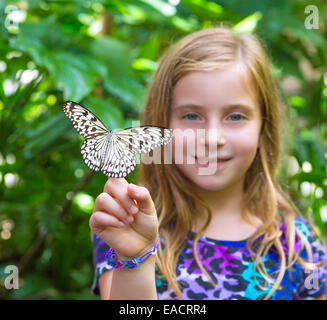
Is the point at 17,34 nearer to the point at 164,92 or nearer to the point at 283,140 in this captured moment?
the point at 164,92

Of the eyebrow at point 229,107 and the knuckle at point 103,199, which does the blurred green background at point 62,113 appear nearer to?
the eyebrow at point 229,107

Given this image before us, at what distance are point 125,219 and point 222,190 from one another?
1.15 ft

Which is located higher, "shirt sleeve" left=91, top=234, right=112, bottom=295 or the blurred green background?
the blurred green background

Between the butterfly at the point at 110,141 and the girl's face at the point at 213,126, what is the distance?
0.75 feet

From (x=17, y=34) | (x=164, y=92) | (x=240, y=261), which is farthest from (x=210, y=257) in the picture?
(x=17, y=34)

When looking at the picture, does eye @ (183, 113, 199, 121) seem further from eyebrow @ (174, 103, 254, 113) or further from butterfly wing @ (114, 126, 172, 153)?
butterfly wing @ (114, 126, 172, 153)

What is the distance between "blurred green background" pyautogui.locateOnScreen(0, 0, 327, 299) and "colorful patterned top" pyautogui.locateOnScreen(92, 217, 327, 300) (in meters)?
0.28

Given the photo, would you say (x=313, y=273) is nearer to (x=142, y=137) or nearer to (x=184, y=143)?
(x=184, y=143)

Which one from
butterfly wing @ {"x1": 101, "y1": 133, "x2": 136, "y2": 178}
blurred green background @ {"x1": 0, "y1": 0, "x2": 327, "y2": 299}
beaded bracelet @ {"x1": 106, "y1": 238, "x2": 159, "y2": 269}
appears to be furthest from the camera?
blurred green background @ {"x1": 0, "y1": 0, "x2": 327, "y2": 299}

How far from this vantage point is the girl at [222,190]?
776 mm

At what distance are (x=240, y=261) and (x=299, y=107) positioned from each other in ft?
3.06

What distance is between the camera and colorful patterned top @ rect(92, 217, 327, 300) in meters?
0.84

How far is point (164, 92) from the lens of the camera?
84 cm

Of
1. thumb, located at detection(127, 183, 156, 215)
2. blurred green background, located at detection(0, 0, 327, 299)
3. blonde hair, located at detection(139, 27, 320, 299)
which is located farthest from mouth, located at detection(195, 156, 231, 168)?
blurred green background, located at detection(0, 0, 327, 299)
